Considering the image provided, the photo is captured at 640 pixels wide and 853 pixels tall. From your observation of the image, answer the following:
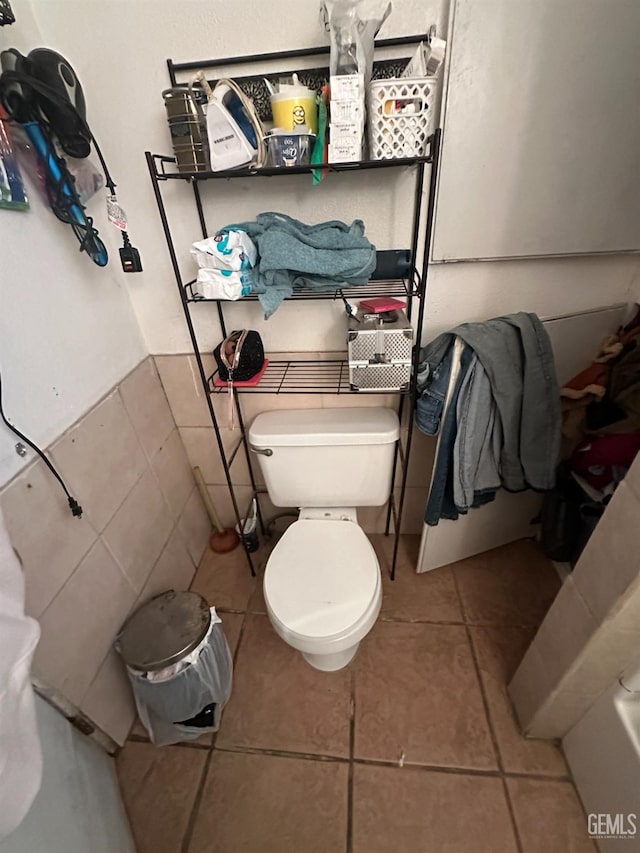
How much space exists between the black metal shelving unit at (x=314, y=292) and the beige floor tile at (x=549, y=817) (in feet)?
2.25

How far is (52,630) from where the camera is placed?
86 cm

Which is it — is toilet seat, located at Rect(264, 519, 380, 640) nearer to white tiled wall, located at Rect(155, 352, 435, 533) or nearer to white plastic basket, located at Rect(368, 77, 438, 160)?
white tiled wall, located at Rect(155, 352, 435, 533)

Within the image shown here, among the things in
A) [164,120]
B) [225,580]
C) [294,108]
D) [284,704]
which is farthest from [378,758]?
[164,120]

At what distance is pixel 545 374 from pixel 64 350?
129 centimetres

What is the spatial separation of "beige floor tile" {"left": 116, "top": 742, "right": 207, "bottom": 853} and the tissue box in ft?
3.94

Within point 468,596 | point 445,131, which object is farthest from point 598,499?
point 445,131

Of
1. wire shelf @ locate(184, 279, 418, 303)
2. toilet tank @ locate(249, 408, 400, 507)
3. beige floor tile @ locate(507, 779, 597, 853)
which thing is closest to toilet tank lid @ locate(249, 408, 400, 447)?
toilet tank @ locate(249, 408, 400, 507)

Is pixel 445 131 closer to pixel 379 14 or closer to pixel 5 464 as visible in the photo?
pixel 379 14

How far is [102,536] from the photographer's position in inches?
40.7

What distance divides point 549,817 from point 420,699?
375mm

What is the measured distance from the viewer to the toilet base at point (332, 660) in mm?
1171

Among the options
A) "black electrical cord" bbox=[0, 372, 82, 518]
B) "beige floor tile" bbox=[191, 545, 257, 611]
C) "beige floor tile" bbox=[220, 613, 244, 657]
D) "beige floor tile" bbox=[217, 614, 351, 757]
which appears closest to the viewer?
"black electrical cord" bbox=[0, 372, 82, 518]

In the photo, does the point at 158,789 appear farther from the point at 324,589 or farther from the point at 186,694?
the point at 324,589

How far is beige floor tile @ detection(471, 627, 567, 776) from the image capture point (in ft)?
3.38
